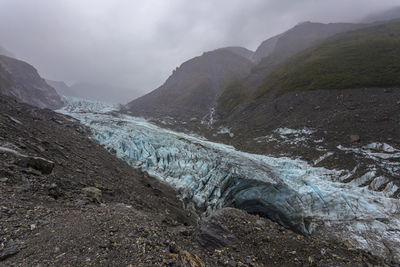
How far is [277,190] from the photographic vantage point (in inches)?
486

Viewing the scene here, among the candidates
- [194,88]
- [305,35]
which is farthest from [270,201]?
[305,35]

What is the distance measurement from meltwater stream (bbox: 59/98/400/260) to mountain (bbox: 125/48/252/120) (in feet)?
102

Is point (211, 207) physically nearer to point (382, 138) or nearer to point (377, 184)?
point (377, 184)

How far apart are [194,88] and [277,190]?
3007 inches

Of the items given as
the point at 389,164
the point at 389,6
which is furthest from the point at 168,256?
the point at 389,6

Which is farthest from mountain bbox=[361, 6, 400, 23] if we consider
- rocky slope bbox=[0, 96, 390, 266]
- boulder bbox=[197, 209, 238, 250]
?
boulder bbox=[197, 209, 238, 250]

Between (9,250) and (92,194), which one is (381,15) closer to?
(92,194)

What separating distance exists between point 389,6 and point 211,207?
239770 mm

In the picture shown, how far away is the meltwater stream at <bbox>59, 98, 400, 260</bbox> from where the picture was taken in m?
9.43

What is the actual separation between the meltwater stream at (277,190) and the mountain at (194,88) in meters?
31.0

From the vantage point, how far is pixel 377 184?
1213cm

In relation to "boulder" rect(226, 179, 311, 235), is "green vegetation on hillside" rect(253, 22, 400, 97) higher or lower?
higher

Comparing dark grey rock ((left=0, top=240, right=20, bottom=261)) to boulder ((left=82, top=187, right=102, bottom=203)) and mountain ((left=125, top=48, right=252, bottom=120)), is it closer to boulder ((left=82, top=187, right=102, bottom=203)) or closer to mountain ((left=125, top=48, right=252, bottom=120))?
boulder ((left=82, top=187, right=102, bottom=203))

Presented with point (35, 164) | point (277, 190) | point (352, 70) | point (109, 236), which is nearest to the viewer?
point (109, 236)
